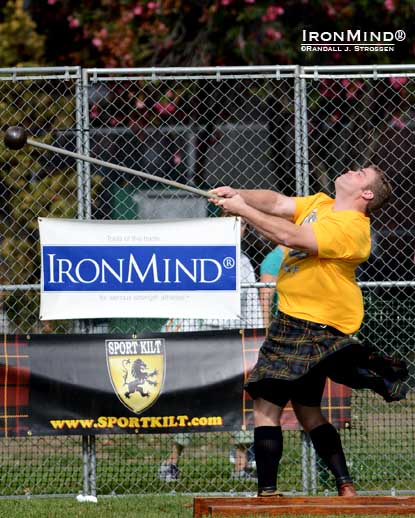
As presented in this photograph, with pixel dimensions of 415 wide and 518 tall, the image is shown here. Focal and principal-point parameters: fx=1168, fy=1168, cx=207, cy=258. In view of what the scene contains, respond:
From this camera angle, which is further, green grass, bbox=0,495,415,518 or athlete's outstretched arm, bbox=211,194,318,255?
green grass, bbox=0,495,415,518

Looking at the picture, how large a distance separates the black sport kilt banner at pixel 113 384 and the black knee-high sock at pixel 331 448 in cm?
111

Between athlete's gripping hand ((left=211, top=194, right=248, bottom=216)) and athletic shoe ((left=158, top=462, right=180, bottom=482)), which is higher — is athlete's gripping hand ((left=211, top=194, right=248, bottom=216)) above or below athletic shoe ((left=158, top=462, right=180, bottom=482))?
above

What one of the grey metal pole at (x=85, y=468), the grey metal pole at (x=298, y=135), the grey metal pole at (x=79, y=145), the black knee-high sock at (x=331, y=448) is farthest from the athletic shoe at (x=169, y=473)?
the grey metal pole at (x=298, y=135)

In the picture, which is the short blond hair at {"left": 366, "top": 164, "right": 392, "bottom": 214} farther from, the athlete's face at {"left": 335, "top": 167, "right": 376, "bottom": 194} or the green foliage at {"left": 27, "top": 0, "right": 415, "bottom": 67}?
the green foliage at {"left": 27, "top": 0, "right": 415, "bottom": 67}

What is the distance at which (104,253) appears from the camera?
713 centimetres

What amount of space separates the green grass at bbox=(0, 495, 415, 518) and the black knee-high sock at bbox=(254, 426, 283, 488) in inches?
20.0

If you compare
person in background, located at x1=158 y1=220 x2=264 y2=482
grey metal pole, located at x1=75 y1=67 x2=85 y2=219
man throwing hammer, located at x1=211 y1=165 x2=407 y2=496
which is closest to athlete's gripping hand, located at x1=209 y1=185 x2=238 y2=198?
man throwing hammer, located at x1=211 y1=165 x2=407 y2=496

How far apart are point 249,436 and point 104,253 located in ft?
5.22

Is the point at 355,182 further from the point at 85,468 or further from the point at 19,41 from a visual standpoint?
the point at 19,41

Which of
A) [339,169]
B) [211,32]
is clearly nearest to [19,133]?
[339,169]

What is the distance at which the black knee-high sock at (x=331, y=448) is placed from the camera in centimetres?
627

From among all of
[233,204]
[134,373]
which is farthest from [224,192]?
[134,373]

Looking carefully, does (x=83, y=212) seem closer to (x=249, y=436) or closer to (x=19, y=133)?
(x=19, y=133)

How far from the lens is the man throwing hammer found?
6.15m
